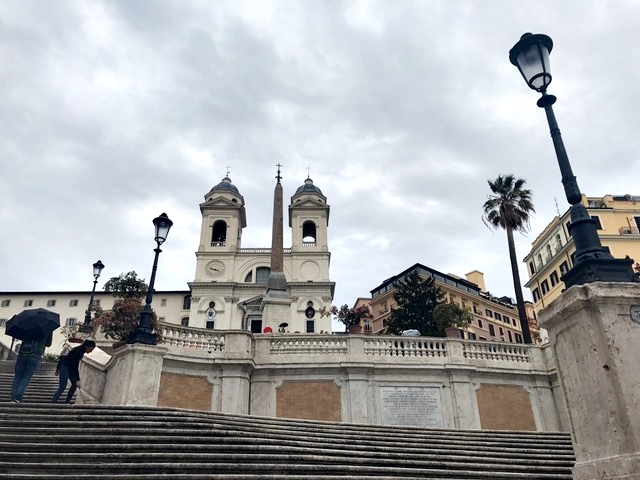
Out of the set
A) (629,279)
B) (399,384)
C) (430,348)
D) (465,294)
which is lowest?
(629,279)

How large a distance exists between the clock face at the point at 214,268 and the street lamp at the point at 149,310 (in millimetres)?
46187

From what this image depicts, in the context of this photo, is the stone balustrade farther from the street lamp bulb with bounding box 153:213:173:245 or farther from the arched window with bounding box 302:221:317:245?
the arched window with bounding box 302:221:317:245

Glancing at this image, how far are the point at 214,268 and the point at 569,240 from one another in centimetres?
3876

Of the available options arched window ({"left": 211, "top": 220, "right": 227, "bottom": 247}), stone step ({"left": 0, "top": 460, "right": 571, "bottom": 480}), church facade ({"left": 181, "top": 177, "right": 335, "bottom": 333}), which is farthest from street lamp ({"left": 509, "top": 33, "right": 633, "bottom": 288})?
arched window ({"left": 211, "top": 220, "right": 227, "bottom": 247})

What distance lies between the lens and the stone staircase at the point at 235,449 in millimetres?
7387

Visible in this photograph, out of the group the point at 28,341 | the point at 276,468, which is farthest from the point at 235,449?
the point at 28,341

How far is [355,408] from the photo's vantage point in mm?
17375

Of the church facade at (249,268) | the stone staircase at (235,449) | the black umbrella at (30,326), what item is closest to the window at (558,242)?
the church facade at (249,268)

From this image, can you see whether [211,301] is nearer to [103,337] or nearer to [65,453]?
[103,337]

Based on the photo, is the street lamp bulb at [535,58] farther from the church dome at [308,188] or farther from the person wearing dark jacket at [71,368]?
the church dome at [308,188]

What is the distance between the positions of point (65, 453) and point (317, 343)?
11.5 meters

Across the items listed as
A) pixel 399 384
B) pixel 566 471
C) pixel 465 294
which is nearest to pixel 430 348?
pixel 399 384

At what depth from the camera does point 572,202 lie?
18.5ft

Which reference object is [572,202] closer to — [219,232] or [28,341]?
[28,341]
